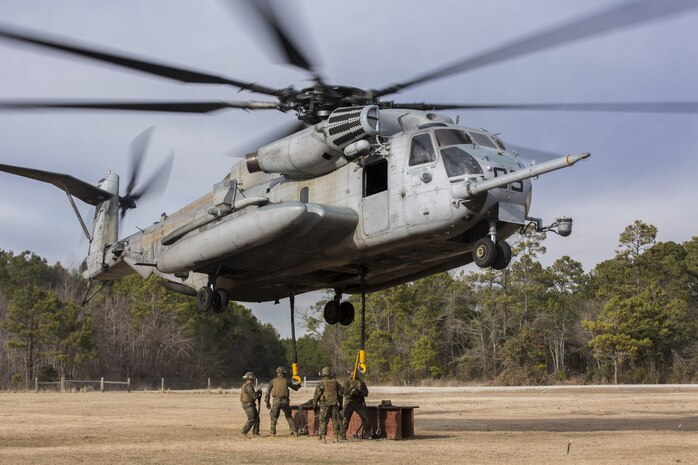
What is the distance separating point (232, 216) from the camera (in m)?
16.3

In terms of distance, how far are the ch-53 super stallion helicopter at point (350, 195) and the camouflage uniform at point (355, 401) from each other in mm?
620

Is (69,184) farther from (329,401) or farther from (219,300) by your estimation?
(329,401)

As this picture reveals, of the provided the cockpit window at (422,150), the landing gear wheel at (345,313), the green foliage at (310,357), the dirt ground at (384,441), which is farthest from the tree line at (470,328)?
the cockpit window at (422,150)

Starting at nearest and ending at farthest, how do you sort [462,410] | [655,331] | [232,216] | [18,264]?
[232,216], [462,410], [655,331], [18,264]

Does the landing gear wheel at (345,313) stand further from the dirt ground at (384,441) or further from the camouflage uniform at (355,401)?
the camouflage uniform at (355,401)

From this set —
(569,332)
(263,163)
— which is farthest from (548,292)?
(263,163)

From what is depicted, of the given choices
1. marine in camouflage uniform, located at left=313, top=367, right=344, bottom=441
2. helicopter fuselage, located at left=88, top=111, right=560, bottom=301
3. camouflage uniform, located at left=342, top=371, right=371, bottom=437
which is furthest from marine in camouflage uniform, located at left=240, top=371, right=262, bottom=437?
helicopter fuselage, located at left=88, top=111, right=560, bottom=301

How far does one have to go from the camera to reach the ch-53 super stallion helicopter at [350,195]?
13523mm

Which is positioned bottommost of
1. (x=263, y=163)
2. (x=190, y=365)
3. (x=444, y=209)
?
(x=190, y=365)

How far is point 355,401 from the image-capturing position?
15.3 meters

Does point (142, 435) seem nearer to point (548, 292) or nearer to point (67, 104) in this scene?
point (67, 104)

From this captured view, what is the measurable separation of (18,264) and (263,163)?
310 ft

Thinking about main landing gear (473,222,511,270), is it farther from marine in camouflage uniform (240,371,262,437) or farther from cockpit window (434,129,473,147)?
marine in camouflage uniform (240,371,262,437)

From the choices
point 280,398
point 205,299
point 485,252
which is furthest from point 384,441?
point 205,299
